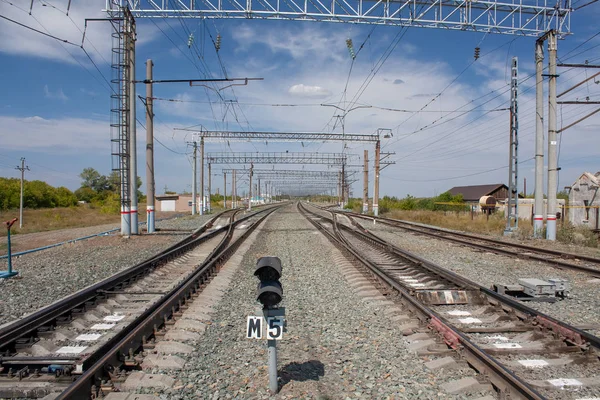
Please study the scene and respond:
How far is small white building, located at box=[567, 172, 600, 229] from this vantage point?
25.6 metres

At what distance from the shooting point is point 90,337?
18.9ft

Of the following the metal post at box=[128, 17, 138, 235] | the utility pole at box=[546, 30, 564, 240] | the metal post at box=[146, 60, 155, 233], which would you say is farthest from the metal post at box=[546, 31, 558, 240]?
the metal post at box=[146, 60, 155, 233]

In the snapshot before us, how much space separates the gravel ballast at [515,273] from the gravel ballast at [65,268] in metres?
8.16

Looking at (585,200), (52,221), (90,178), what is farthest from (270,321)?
(90,178)

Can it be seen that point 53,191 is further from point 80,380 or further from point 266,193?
point 80,380

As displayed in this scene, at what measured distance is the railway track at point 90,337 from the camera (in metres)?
4.12

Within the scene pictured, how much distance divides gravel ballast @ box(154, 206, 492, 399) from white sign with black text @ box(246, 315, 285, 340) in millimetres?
128

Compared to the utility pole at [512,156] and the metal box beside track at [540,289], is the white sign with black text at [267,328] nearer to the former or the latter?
the metal box beside track at [540,289]

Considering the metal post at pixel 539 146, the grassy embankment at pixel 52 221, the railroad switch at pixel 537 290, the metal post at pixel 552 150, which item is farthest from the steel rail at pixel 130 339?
the grassy embankment at pixel 52 221

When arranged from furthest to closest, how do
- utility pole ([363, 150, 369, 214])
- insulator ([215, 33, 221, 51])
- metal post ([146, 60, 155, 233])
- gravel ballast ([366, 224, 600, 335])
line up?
1. utility pole ([363, 150, 369, 214])
2. metal post ([146, 60, 155, 233])
3. insulator ([215, 33, 221, 51])
4. gravel ballast ([366, 224, 600, 335])

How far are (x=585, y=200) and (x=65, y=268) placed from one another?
27896mm

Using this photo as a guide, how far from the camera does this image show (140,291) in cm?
834

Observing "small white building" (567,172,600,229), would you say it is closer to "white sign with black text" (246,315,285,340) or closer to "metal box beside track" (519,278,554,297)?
"metal box beside track" (519,278,554,297)

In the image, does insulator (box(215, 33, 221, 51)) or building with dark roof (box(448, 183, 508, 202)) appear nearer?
insulator (box(215, 33, 221, 51))
